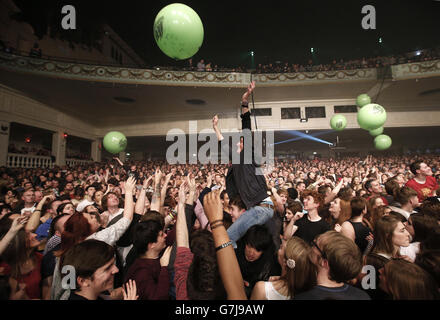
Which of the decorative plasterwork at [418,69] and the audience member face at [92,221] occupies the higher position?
the decorative plasterwork at [418,69]

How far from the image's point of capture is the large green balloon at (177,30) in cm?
290

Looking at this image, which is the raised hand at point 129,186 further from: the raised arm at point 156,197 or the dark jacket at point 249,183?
the dark jacket at point 249,183

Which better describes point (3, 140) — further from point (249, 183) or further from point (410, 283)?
point (410, 283)

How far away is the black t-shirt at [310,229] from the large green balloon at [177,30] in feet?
9.53

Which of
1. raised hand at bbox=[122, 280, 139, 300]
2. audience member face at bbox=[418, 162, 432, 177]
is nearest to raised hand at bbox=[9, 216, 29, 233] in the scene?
raised hand at bbox=[122, 280, 139, 300]

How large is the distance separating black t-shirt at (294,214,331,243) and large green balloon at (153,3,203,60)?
2905 mm

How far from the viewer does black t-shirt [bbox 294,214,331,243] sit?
258 cm

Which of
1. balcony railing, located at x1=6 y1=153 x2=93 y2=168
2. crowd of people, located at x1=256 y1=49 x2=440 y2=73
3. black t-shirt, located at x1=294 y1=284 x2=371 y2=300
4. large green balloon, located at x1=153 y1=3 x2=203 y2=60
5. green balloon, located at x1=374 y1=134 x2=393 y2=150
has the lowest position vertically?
black t-shirt, located at x1=294 y1=284 x2=371 y2=300

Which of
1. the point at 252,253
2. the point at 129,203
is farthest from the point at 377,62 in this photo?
the point at 129,203

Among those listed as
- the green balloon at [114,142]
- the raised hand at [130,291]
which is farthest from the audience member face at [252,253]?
the green balloon at [114,142]

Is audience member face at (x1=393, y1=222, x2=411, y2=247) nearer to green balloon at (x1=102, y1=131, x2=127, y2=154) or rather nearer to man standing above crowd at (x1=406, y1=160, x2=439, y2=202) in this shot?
man standing above crowd at (x1=406, y1=160, x2=439, y2=202)

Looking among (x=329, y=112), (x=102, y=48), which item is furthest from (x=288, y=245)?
(x=102, y=48)

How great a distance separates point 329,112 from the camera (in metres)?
16.2

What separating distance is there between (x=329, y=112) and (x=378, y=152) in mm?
8484
